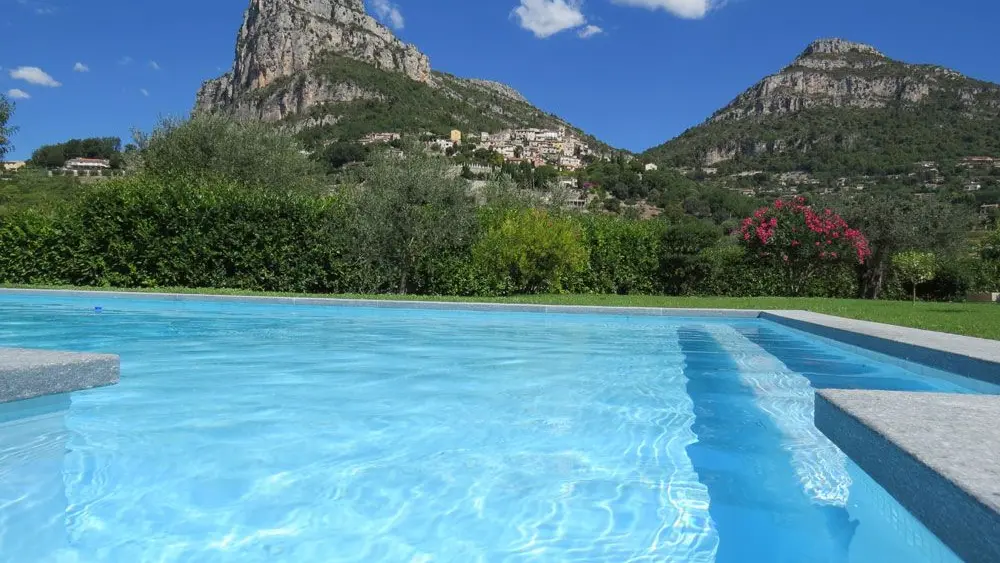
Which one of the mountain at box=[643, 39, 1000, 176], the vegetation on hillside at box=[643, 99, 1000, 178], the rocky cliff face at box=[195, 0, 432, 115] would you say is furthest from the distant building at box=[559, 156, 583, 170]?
the rocky cliff face at box=[195, 0, 432, 115]

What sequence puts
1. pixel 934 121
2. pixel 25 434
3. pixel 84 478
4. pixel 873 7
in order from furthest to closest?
1. pixel 934 121
2. pixel 873 7
3. pixel 25 434
4. pixel 84 478

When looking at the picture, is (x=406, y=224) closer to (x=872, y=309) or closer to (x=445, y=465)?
(x=872, y=309)

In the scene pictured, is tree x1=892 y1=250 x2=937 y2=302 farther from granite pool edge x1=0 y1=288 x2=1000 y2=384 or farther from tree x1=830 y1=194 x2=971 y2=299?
granite pool edge x1=0 y1=288 x2=1000 y2=384

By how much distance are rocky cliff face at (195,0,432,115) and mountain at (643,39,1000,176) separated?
44.8 metres

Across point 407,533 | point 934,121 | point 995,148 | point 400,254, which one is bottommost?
point 407,533

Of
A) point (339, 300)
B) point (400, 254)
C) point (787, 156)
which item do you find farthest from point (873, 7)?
point (787, 156)

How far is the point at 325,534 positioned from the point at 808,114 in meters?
80.9

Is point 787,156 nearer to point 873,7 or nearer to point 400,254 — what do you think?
point 873,7

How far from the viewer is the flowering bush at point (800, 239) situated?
1645 centimetres

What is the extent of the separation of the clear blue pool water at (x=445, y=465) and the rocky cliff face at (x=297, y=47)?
297 feet

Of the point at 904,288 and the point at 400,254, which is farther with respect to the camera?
the point at 904,288

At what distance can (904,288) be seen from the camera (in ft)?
60.8

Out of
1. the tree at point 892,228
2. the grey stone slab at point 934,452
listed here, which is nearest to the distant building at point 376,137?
the tree at point 892,228

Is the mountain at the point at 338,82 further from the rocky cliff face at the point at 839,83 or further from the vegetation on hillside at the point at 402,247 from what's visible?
the vegetation on hillside at the point at 402,247
